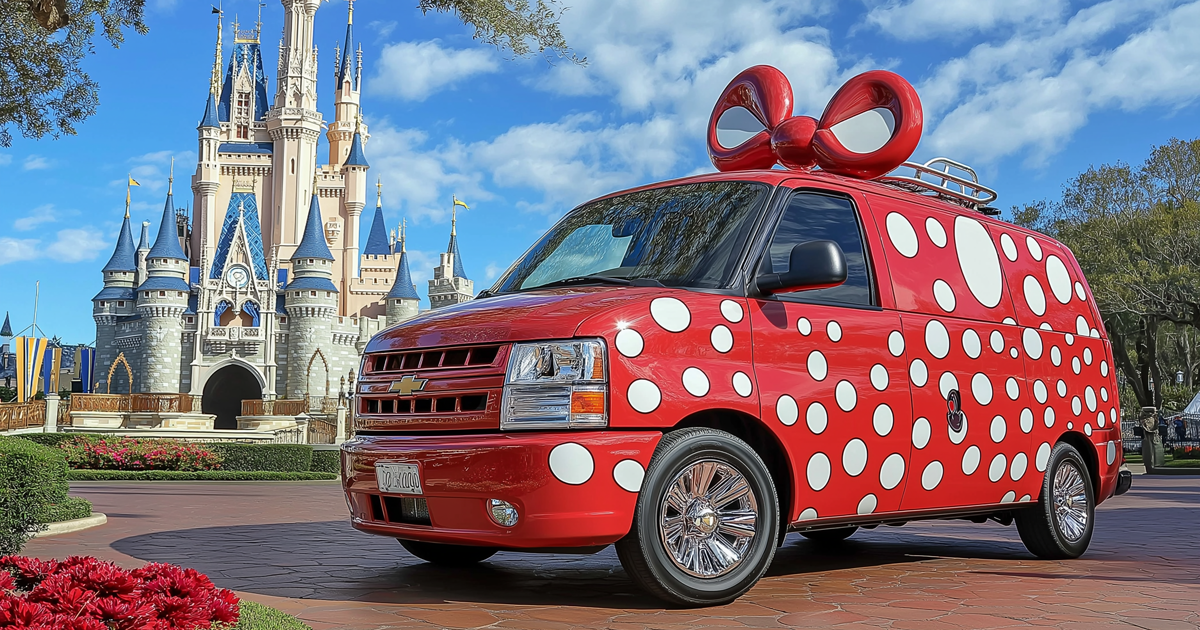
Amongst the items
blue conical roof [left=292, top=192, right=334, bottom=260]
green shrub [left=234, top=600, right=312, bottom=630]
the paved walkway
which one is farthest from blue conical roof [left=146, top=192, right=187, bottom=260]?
green shrub [left=234, top=600, right=312, bottom=630]

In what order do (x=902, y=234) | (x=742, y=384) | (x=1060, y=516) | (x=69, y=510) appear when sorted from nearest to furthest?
(x=742, y=384), (x=902, y=234), (x=1060, y=516), (x=69, y=510)

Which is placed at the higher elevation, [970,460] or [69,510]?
[970,460]

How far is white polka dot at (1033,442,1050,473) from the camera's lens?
684cm

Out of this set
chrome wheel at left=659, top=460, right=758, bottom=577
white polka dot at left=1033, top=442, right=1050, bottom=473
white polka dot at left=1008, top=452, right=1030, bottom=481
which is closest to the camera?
chrome wheel at left=659, top=460, right=758, bottom=577

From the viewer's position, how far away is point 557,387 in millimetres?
4535

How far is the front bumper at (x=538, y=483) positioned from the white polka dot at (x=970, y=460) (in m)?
2.48

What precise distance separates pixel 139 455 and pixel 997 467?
20.7 meters

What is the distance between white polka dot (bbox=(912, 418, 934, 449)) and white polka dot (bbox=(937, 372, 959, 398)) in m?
0.26

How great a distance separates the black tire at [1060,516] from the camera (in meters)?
6.95

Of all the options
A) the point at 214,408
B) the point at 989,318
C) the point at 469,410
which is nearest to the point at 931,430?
the point at 989,318

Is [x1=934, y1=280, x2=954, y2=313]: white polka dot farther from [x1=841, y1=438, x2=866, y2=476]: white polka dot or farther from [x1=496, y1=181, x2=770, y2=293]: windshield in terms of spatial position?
[x1=496, y1=181, x2=770, y2=293]: windshield

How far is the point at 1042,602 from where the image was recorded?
5141mm

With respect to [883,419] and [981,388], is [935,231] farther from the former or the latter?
[883,419]

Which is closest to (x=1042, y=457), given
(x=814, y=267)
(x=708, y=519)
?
(x=814, y=267)
